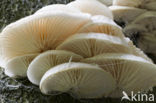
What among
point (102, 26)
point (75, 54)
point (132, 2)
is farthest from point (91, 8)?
point (132, 2)

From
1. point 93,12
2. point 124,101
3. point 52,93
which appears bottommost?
point 124,101

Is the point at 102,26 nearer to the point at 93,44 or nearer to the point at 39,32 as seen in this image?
the point at 93,44

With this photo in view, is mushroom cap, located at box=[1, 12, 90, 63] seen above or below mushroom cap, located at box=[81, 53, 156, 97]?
above

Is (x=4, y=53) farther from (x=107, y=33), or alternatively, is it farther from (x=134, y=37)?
(x=134, y=37)

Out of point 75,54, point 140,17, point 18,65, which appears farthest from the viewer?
point 140,17

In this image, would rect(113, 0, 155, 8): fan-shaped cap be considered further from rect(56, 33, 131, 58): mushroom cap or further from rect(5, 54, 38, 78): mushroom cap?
rect(5, 54, 38, 78): mushroom cap

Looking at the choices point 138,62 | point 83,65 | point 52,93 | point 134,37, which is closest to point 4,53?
point 52,93

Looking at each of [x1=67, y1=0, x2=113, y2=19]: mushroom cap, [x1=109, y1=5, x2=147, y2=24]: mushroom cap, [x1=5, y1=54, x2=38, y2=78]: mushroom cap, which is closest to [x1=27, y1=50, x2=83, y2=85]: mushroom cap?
[x1=5, y1=54, x2=38, y2=78]: mushroom cap
